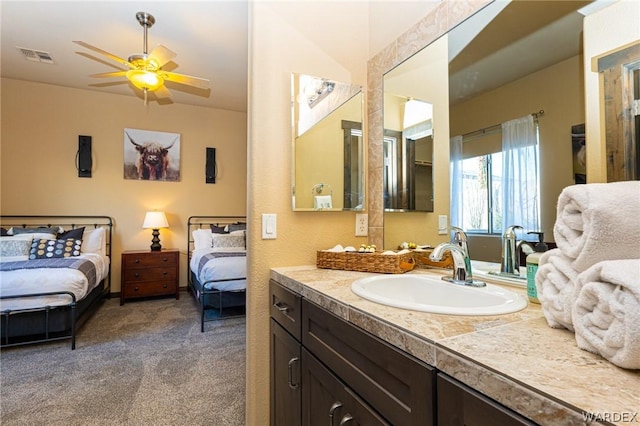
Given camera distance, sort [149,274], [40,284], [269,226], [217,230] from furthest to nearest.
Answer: [217,230]
[149,274]
[40,284]
[269,226]

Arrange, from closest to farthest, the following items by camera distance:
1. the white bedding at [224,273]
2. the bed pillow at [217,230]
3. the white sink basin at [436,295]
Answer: the white sink basin at [436,295], the white bedding at [224,273], the bed pillow at [217,230]

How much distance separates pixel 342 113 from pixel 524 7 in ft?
2.93

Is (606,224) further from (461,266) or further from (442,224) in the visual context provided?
(442,224)

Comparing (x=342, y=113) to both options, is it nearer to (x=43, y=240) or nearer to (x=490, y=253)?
(x=490, y=253)

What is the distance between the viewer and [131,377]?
2.23 m

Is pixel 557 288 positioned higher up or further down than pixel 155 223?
further down

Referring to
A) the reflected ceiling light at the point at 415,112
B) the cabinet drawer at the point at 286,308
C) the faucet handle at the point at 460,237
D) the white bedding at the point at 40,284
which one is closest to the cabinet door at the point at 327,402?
the cabinet drawer at the point at 286,308

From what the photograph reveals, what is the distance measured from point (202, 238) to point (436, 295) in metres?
3.98

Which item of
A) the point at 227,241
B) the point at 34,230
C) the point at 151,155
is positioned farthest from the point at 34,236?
the point at 227,241

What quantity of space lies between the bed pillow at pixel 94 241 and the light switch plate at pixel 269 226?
11.8 feet

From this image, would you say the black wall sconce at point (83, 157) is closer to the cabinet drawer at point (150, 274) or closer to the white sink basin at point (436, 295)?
the cabinet drawer at point (150, 274)

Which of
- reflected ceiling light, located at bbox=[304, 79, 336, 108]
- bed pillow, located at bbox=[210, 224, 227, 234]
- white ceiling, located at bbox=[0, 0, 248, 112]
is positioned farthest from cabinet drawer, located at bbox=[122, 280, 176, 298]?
reflected ceiling light, located at bbox=[304, 79, 336, 108]

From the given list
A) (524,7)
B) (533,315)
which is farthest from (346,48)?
(533,315)

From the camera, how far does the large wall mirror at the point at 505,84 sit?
96cm
